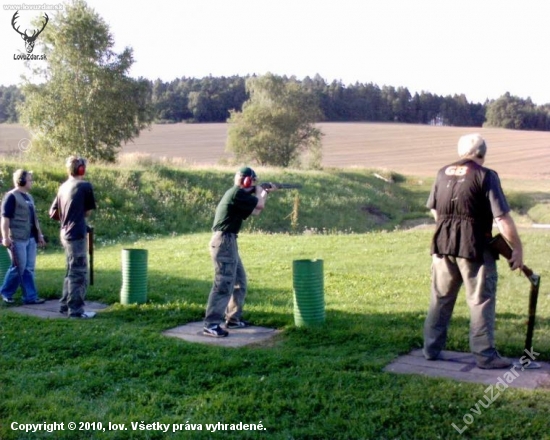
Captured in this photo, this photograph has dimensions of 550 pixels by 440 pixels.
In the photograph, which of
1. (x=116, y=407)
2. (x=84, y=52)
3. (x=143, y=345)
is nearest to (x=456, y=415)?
(x=116, y=407)

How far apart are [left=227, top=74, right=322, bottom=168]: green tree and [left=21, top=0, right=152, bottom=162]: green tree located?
2195cm

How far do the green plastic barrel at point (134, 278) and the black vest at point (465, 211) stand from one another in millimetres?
4704

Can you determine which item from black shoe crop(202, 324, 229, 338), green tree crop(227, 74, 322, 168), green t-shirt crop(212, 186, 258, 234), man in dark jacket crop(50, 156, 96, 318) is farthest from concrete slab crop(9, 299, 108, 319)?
green tree crop(227, 74, 322, 168)

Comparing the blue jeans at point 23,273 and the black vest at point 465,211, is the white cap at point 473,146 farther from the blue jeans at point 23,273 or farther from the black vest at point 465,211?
the blue jeans at point 23,273

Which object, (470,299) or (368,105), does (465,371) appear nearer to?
(470,299)

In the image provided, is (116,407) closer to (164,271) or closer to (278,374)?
(278,374)

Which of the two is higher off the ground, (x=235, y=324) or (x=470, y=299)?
(x=470, y=299)

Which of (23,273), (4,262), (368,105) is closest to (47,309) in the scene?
(23,273)

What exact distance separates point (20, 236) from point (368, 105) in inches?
3468

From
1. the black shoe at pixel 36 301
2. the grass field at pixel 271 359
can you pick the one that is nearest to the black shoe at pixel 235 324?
the grass field at pixel 271 359

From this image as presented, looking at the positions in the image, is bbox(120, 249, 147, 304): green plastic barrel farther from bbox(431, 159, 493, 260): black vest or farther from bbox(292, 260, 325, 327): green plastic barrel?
bbox(431, 159, 493, 260): black vest

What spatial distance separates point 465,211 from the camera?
609 cm

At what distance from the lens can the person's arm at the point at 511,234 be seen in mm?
5941

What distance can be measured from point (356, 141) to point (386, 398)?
7045 cm
